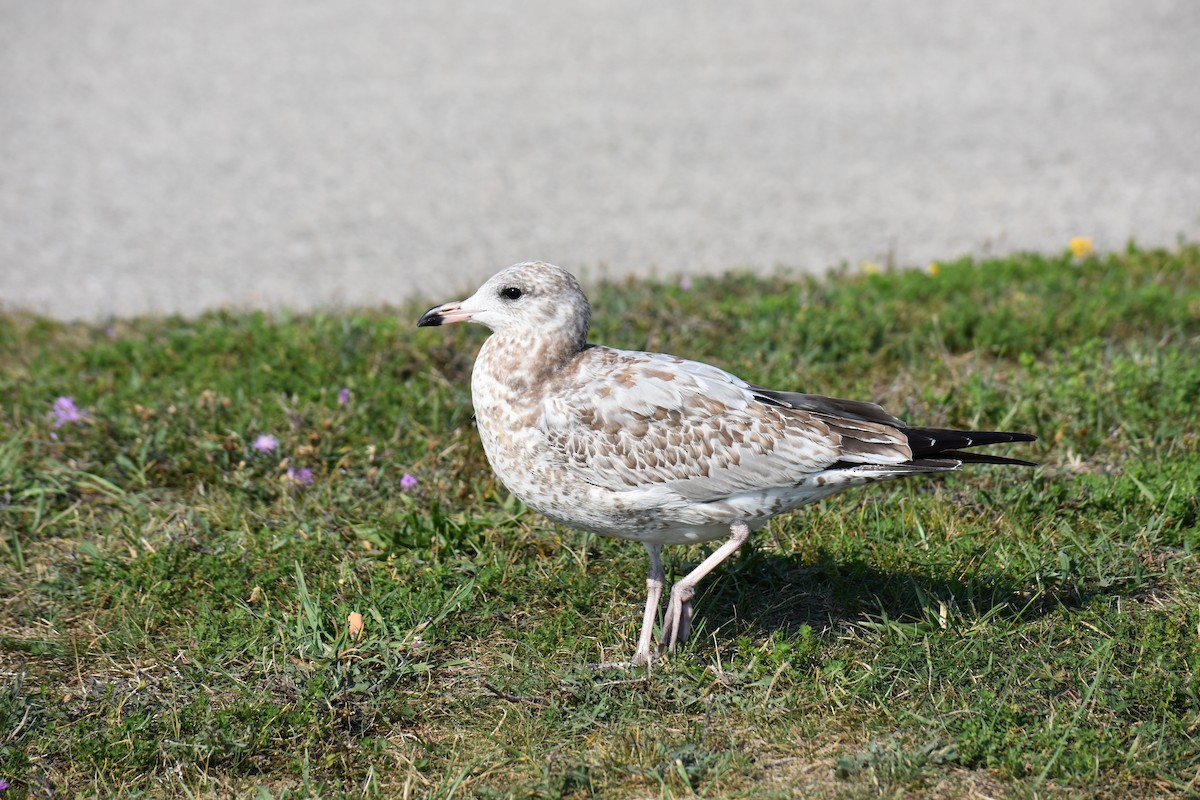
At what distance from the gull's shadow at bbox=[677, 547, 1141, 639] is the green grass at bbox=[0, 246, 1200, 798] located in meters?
0.01

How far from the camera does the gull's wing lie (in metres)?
4.25

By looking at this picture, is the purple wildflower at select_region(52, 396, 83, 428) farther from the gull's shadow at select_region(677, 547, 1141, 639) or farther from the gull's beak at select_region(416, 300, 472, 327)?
the gull's shadow at select_region(677, 547, 1141, 639)

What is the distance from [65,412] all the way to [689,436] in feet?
10.3

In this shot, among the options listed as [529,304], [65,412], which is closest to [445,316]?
[529,304]

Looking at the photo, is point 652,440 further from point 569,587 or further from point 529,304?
point 569,587

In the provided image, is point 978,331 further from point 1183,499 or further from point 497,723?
point 497,723

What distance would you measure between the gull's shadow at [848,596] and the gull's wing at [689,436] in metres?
0.62

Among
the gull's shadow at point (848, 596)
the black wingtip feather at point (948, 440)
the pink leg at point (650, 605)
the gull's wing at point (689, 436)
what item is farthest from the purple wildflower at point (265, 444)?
the black wingtip feather at point (948, 440)

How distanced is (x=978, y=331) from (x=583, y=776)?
378cm

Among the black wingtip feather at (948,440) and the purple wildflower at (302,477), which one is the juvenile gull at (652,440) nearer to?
the black wingtip feather at (948,440)

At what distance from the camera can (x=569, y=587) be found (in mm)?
4855

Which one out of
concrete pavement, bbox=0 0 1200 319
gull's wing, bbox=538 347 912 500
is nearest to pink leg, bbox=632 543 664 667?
gull's wing, bbox=538 347 912 500

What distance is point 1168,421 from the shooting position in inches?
222

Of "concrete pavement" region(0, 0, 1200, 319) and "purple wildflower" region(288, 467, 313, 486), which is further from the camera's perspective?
"concrete pavement" region(0, 0, 1200, 319)
